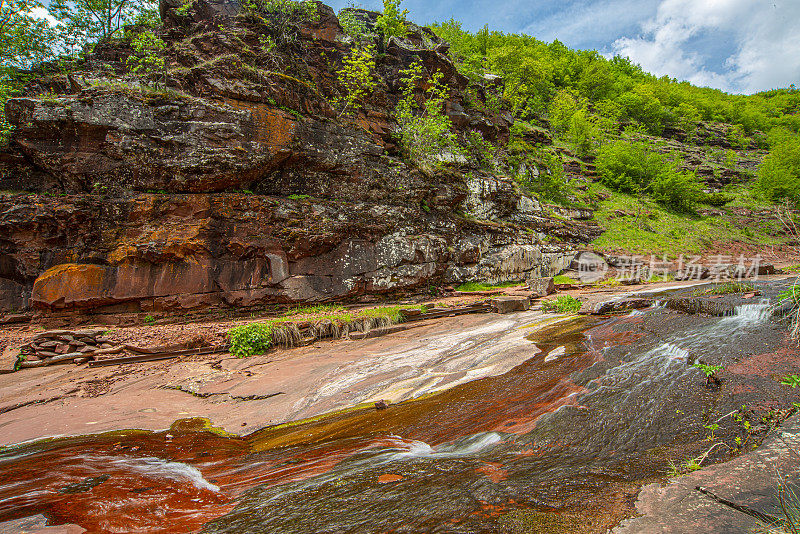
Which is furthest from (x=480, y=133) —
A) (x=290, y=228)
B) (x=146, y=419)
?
(x=146, y=419)

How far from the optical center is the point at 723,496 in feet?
7.45

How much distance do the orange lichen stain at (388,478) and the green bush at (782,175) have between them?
4942cm

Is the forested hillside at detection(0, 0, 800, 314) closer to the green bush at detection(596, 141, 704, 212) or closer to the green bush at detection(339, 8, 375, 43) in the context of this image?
the green bush at detection(339, 8, 375, 43)

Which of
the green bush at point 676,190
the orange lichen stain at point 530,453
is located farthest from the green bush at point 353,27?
the green bush at point 676,190

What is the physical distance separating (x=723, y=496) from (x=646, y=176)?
42228 millimetres

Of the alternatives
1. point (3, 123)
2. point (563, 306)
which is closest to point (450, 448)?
point (563, 306)

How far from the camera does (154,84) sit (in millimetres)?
14477

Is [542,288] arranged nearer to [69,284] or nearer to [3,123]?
[69,284]

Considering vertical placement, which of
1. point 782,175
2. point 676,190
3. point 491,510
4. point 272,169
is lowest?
point 491,510

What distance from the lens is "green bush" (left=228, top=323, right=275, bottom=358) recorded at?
10352 millimetres

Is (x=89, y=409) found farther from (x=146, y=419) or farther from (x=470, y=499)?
(x=470, y=499)

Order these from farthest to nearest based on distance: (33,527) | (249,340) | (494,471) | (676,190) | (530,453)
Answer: (676,190)
(249,340)
(530,453)
(494,471)
(33,527)

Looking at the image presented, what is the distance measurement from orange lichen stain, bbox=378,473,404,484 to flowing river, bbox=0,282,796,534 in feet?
0.12

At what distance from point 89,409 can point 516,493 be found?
8704 mm
